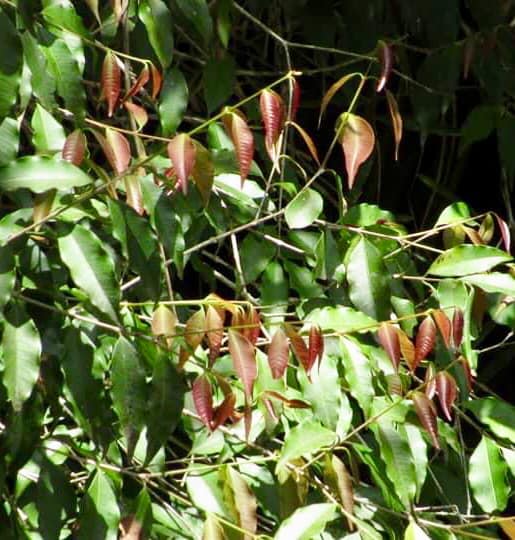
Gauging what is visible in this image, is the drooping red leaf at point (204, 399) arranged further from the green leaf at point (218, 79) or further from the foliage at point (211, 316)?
the green leaf at point (218, 79)

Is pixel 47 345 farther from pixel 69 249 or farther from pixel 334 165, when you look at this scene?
pixel 334 165

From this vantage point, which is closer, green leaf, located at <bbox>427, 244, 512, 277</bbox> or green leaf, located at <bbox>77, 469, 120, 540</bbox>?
green leaf, located at <bbox>77, 469, 120, 540</bbox>

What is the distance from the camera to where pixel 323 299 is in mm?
1964

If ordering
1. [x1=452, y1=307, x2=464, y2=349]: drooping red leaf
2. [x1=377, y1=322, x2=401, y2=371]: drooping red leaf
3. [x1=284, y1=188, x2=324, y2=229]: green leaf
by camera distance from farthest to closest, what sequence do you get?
[x1=284, y1=188, x2=324, y2=229]: green leaf, [x1=452, y1=307, x2=464, y2=349]: drooping red leaf, [x1=377, y1=322, x2=401, y2=371]: drooping red leaf

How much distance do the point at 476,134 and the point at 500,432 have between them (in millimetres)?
805

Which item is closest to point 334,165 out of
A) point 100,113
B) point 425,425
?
point 100,113

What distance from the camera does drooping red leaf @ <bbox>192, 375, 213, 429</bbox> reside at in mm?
1516

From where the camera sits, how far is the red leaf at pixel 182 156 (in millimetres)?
1391

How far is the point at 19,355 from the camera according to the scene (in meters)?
1.45

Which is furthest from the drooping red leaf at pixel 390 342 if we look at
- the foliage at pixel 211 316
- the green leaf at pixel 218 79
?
the green leaf at pixel 218 79

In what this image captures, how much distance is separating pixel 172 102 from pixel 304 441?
62 centimetres

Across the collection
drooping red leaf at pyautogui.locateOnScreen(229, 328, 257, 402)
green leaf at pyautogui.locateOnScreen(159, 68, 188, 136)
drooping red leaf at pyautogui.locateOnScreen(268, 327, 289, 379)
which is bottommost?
drooping red leaf at pyautogui.locateOnScreen(268, 327, 289, 379)

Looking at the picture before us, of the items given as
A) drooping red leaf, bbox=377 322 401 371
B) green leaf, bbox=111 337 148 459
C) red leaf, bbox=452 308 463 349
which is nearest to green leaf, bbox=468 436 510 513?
red leaf, bbox=452 308 463 349

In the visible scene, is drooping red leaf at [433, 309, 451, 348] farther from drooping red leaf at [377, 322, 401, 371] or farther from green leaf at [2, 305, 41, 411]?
green leaf at [2, 305, 41, 411]
